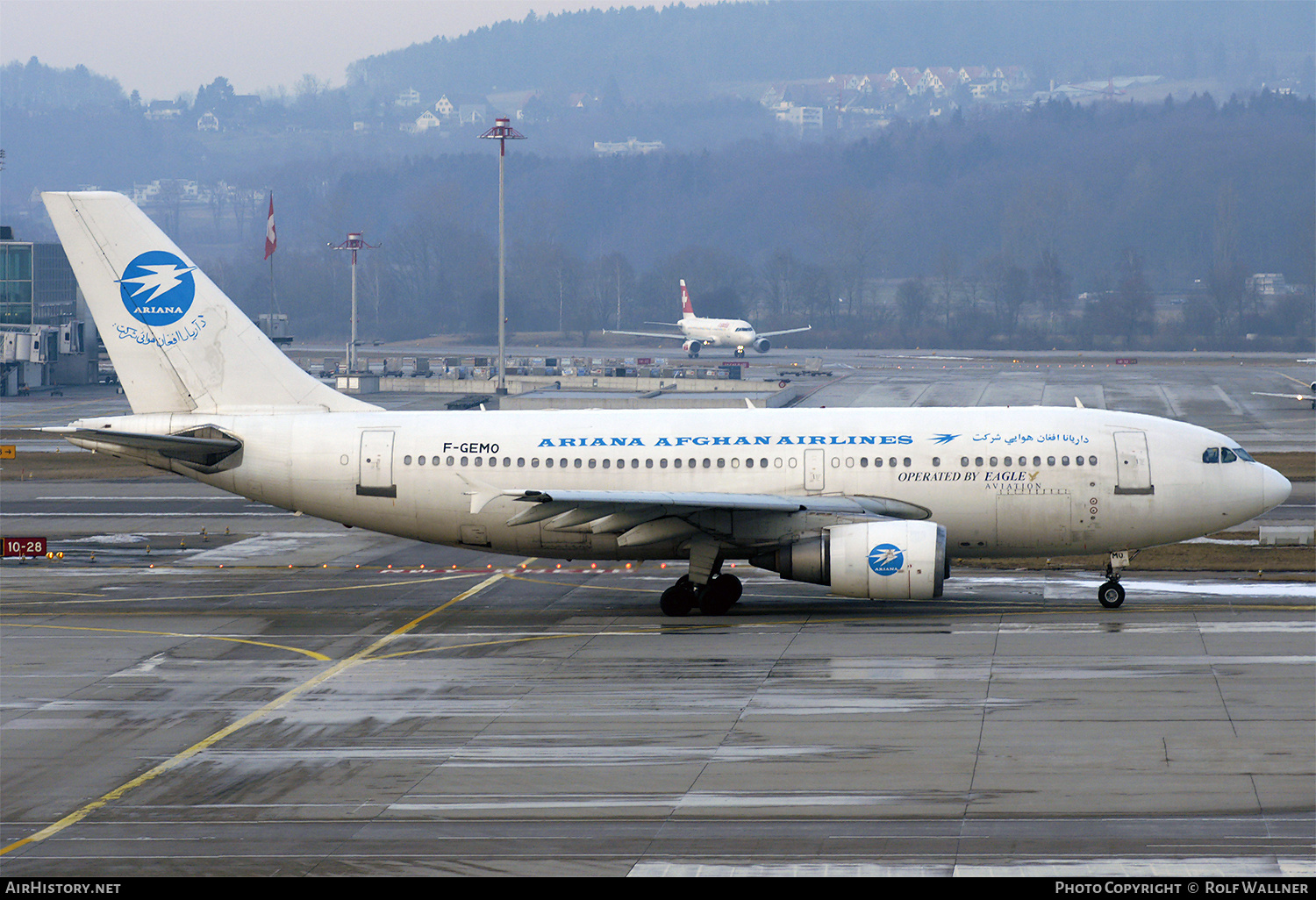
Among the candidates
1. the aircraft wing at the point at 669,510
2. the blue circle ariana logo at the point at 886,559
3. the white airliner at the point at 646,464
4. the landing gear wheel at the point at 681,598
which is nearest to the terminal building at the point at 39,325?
the white airliner at the point at 646,464

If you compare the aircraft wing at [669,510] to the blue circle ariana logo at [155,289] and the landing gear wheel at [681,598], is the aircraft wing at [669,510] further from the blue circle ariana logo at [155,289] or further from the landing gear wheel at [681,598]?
the blue circle ariana logo at [155,289]

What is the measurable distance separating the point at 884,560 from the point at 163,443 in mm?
17666

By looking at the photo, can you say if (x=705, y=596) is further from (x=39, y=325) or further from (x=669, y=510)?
(x=39, y=325)

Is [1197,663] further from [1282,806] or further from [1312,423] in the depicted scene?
[1312,423]

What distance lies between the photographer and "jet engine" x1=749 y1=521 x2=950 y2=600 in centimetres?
3212

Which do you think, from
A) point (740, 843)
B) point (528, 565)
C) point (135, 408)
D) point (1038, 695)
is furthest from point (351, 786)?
point (528, 565)

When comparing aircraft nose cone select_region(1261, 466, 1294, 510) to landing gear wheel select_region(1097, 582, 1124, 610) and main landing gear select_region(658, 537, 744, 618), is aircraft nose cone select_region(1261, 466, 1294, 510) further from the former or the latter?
main landing gear select_region(658, 537, 744, 618)

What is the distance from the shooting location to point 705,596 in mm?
34969

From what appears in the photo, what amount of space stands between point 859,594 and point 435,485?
35.6ft

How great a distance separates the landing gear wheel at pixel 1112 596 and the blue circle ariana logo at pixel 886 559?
19.4ft

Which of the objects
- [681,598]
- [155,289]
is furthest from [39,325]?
[681,598]

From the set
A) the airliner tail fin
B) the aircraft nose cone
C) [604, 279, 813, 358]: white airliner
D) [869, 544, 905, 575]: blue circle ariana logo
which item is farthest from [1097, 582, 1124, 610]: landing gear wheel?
[604, 279, 813, 358]: white airliner

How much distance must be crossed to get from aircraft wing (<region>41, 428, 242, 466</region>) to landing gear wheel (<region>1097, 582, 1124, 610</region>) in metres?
21.6

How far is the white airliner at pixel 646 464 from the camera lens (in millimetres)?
34312
